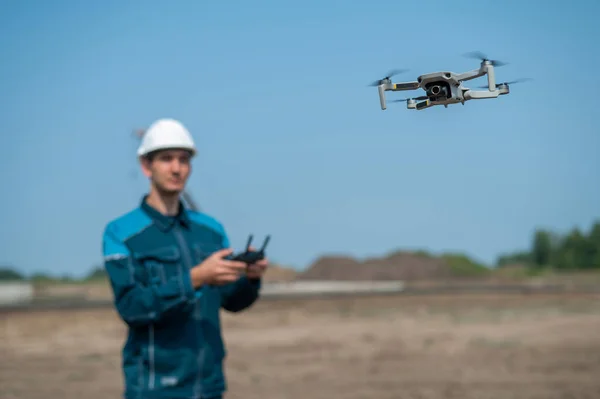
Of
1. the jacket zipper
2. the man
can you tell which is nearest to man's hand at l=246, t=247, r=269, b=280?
the man

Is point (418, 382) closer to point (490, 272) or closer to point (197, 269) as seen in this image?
point (197, 269)

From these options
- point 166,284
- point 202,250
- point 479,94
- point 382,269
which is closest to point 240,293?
point 202,250

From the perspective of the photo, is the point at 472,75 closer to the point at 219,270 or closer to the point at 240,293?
the point at 219,270

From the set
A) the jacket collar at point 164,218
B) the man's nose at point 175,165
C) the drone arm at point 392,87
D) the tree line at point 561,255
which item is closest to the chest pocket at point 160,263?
the jacket collar at point 164,218

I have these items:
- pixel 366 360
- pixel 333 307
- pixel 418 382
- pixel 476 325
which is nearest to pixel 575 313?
pixel 476 325

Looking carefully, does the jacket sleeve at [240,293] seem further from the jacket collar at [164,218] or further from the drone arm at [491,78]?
the drone arm at [491,78]
